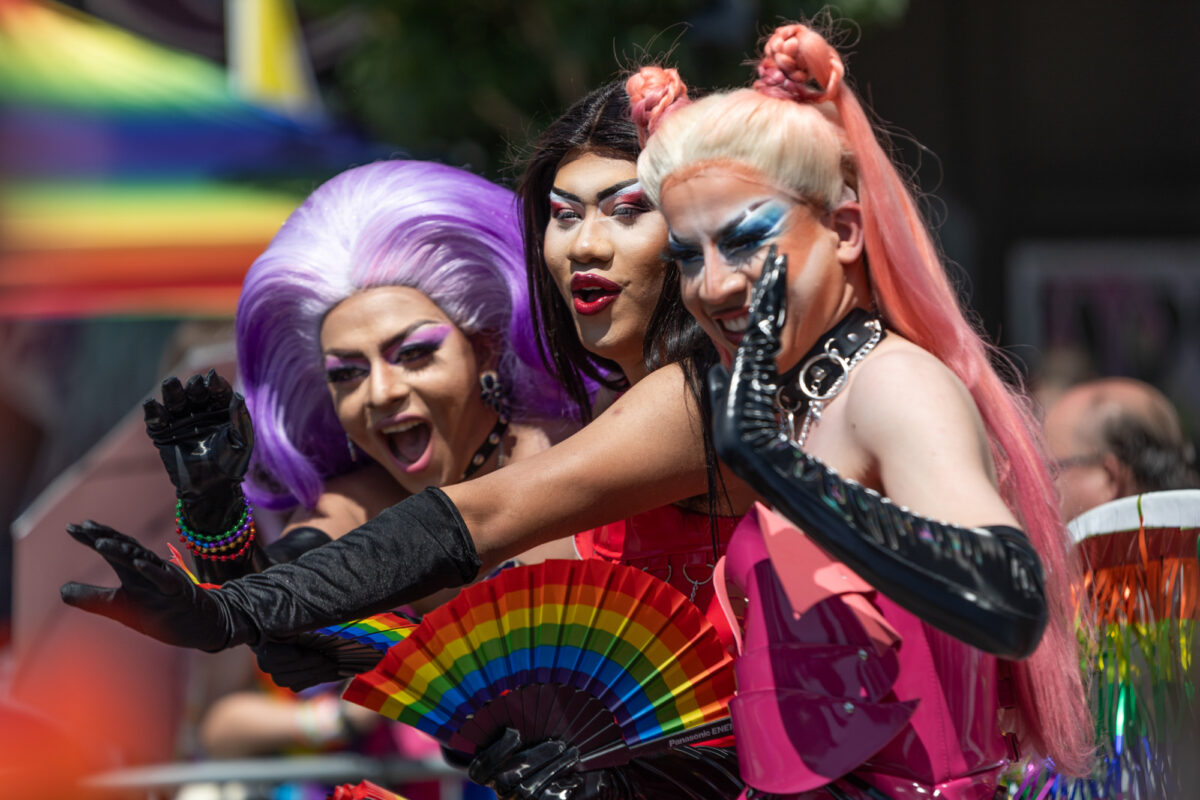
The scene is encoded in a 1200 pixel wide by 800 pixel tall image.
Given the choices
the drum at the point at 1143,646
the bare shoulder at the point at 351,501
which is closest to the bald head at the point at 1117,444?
the drum at the point at 1143,646

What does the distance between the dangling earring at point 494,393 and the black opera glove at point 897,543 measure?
124 cm

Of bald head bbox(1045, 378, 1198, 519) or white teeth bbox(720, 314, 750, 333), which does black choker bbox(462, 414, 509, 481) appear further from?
bald head bbox(1045, 378, 1198, 519)

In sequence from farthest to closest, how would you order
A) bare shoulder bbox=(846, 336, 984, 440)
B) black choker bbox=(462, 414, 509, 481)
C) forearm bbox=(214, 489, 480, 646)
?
black choker bbox=(462, 414, 509, 481) → forearm bbox=(214, 489, 480, 646) → bare shoulder bbox=(846, 336, 984, 440)

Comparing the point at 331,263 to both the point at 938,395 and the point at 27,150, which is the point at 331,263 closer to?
the point at 938,395

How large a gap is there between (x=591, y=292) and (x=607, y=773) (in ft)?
2.54

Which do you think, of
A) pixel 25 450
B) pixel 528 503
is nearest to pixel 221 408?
pixel 528 503

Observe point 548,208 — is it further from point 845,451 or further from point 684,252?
point 845,451

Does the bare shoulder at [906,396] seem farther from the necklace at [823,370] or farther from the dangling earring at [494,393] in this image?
the dangling earring at [494,393]

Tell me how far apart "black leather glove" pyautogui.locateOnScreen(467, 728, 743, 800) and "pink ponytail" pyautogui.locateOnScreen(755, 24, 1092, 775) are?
1.42ft

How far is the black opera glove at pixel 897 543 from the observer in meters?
1.41

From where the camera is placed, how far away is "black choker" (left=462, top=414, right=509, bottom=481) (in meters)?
2.68

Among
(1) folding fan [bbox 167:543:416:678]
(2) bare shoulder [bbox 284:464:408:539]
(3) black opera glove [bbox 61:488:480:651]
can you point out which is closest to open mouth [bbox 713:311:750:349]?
(3) black opera glove [bbox 61:488:480:651]

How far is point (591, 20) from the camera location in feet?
17.2

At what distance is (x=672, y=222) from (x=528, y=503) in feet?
1.50
